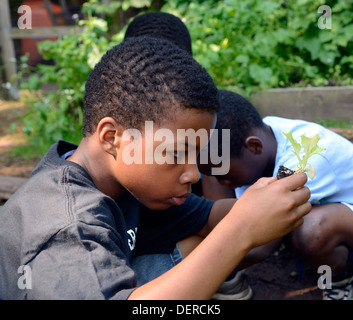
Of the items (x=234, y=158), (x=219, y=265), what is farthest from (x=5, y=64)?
(x=219, y=265)

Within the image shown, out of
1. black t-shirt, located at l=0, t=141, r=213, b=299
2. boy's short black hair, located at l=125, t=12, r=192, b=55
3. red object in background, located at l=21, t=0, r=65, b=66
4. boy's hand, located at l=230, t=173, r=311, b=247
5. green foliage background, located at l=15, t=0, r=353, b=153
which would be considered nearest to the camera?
black t-shirt, located at l=0, t=141, r=213, b=299

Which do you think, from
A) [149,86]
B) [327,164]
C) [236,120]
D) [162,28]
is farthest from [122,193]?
[162,28]

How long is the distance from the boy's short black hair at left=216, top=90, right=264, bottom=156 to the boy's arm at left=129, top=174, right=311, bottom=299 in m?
0.84

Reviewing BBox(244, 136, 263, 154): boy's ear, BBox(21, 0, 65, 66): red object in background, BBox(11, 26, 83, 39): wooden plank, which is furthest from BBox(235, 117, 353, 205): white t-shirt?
BBox(21, 0, 65, 66): red object in background

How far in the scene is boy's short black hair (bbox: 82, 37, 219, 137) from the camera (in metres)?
1.41

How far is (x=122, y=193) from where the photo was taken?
A: 171 cm

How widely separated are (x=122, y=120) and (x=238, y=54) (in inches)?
113

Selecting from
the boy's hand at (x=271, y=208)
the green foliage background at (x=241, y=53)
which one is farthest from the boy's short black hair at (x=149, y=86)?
the green foliage background at (x=241, y=53)

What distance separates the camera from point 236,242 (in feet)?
4.09

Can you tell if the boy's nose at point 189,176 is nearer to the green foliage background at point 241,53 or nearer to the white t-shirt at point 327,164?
the white t-shirt at point 327,164

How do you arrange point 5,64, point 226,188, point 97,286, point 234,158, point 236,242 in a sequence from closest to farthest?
1. point 97,286
2. point 236,242
3. point 234,158
4. point 226,188
5. point 5,64

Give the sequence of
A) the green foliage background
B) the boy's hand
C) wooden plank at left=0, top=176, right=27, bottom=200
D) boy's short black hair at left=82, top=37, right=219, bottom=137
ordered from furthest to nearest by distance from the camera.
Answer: the green foliage background → wooden plank at left=0, top=176, right=27, bottom=200 → boy's short black hair at left=82, top=37, right=219, bottom=137 → the boy's hand

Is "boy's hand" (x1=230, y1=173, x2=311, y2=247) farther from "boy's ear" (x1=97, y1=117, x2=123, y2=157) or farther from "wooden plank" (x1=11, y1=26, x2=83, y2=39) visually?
"wooden plank" (x1=11, y1=26, x2=83, y2=39)

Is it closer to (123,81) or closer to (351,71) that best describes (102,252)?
(123,81)
